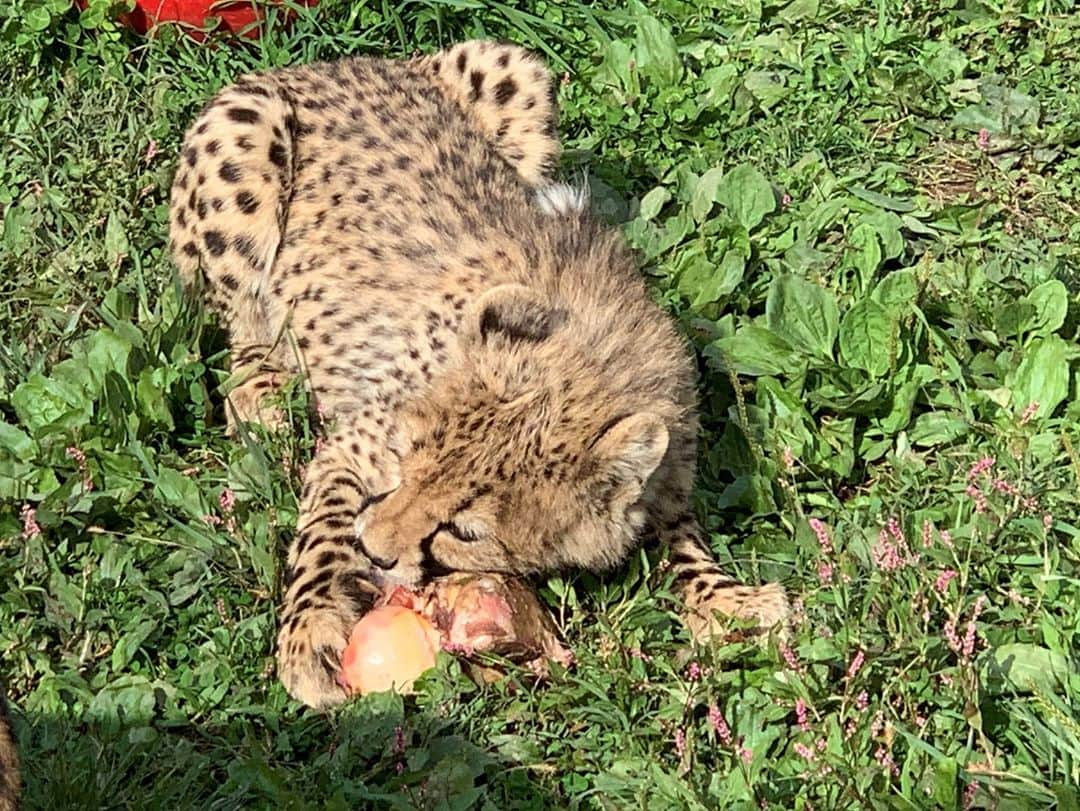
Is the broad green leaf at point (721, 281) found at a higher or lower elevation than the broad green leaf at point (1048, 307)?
lower

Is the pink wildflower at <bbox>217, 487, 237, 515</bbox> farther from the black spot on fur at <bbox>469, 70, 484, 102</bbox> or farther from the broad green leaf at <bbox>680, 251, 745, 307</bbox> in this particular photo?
the black spot on fur at <bbox>469, 70, 484, 102</bbox>

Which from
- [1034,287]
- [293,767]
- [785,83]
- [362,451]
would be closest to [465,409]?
[362,451]

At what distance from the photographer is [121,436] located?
15.9 ft

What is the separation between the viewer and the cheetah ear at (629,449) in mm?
4227

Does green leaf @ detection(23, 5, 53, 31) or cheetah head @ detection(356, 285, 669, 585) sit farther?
green leaf @ detection(23, 5, 53, 31)

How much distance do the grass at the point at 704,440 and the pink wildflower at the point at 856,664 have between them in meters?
0.03

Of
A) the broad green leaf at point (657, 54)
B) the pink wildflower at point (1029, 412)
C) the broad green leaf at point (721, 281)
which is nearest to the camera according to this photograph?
the pink wildflower at point (1029, 412)

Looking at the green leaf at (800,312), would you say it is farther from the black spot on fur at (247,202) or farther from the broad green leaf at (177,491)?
the broad green leaf at (177,491)

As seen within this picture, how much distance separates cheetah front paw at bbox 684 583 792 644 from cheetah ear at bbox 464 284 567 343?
2.75 feet

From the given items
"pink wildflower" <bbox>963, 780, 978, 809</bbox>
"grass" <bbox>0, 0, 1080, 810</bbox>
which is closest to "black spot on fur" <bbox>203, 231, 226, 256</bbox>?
"grass" <bbox>0, 0, 1080, 810</bbox>

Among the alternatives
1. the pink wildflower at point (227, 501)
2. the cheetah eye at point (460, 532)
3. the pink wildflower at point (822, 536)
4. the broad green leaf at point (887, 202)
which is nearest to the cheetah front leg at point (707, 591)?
the pink wildflower at point (822, 536)

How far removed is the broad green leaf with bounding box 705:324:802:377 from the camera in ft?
17.0

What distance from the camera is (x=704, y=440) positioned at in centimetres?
515

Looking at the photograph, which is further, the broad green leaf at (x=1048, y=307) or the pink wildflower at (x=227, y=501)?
the broad green leaf at (x=1048, y=307)
